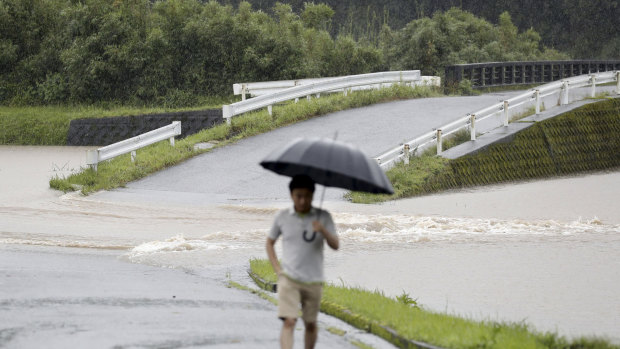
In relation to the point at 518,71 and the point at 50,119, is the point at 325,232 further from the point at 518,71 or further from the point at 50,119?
the point at 518,71

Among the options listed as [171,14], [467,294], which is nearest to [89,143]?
[171,14]

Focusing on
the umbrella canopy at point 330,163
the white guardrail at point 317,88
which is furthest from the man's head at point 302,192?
the white guardrail at point 317,88

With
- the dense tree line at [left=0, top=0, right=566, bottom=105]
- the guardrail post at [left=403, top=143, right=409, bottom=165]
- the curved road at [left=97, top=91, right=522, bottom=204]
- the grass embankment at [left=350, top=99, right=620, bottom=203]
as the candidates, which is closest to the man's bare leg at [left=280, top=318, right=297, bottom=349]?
the curved road at [left=97, top=91, right=522, bottom=204]

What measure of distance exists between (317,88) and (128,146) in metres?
7.21

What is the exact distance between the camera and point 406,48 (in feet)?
146

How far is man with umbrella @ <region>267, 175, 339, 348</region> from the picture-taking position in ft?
22.9

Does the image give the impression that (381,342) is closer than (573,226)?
Yes

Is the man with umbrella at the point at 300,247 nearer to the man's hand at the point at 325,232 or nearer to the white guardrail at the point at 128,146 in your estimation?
the man's hand at the point at 325,232

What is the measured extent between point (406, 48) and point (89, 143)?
1758 centimetres

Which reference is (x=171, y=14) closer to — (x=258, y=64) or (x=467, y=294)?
(x=258, y=64)

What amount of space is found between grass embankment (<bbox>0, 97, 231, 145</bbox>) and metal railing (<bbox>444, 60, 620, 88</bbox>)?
8.72 meters

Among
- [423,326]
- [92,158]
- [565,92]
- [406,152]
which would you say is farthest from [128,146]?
[423,326]

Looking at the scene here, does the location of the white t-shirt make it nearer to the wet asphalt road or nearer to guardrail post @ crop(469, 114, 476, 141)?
the wet asphalt road

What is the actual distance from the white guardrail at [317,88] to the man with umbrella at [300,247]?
18.7 m
